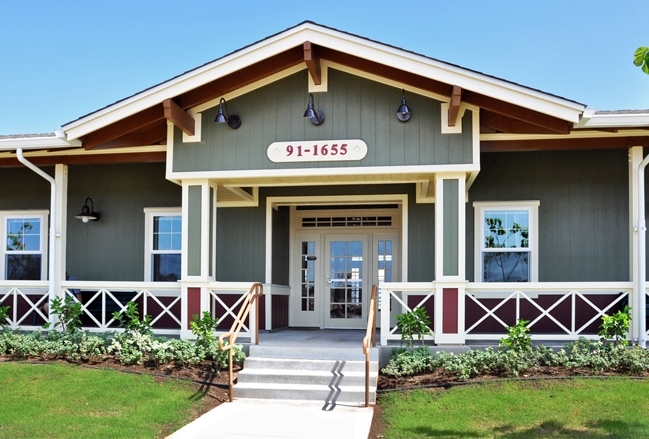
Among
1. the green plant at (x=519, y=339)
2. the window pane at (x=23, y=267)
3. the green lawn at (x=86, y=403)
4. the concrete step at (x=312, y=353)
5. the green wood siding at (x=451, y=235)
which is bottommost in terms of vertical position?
the green lawn at (x=86, y=403)

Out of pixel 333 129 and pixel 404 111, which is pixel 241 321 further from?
pixel 404 111

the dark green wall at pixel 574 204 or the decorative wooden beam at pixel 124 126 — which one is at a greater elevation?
the decorative wooden beam at pixel 124 126

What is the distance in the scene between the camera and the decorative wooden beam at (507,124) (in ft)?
33.0

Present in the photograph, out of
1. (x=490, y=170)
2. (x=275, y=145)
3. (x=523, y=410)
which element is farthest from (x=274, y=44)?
(x=523, y=410)

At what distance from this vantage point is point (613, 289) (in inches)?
392

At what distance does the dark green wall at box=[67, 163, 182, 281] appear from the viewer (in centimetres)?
1287

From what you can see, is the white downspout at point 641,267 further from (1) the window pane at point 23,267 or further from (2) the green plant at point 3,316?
(1) the window pane at point 23,267

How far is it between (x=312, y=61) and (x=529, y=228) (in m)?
4.73

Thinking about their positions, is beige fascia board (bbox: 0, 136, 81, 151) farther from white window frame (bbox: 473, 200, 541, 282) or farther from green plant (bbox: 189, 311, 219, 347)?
white window frame (bbox: 473, 200, 541, 282)

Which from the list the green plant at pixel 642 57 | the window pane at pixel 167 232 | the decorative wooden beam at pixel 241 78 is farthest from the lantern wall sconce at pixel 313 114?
the green plant at pixel 642 57

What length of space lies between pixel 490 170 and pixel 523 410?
16.7 ft

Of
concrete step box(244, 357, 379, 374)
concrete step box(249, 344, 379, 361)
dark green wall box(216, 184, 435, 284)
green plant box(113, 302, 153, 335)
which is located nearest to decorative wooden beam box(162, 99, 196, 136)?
dark green wall box(216, 184, 435, 284)

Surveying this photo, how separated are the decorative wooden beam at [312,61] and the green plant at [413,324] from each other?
368cm

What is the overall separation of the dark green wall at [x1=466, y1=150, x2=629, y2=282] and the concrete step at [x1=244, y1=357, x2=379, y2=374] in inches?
132
